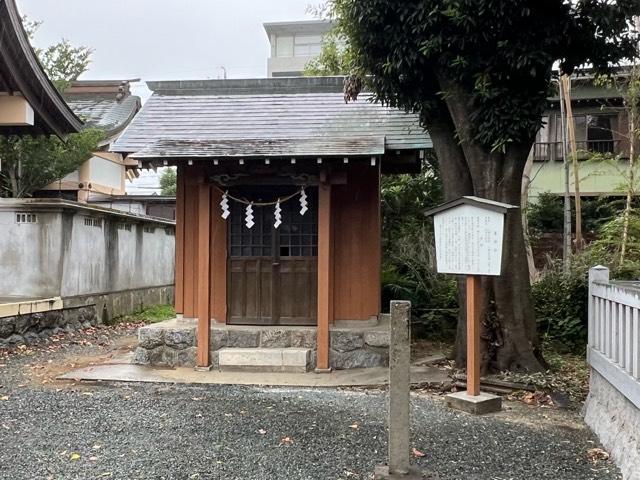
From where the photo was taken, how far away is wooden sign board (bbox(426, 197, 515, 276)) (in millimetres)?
6023

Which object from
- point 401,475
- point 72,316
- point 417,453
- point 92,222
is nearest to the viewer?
point 401,475

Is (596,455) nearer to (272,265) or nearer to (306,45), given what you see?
(272,265)

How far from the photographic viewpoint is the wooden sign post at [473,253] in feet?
19.8

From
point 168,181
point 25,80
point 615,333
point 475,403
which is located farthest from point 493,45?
point 168,181

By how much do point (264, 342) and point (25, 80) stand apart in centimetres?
589

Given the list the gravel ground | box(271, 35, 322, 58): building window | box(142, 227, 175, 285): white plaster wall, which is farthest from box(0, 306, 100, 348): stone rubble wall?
box(271, 35, 322, 58): building window

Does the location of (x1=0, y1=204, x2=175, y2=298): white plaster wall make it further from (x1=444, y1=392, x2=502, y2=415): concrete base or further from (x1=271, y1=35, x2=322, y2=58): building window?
(x1=271, y1=35, x2=322, y2=58): building window

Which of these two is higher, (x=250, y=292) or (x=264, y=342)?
(x=250, y=292)

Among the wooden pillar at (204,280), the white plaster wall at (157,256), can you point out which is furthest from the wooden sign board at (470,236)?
the white plaster wall at (157,256)

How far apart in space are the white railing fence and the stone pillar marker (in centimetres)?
165

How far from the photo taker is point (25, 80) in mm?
9539

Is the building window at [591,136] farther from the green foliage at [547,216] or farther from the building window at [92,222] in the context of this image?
the building window at [92,222]

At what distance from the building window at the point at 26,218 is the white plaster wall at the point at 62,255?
0.25 feet

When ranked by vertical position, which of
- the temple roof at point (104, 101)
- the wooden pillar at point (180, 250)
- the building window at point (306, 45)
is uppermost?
the building window at point (306, 45)
